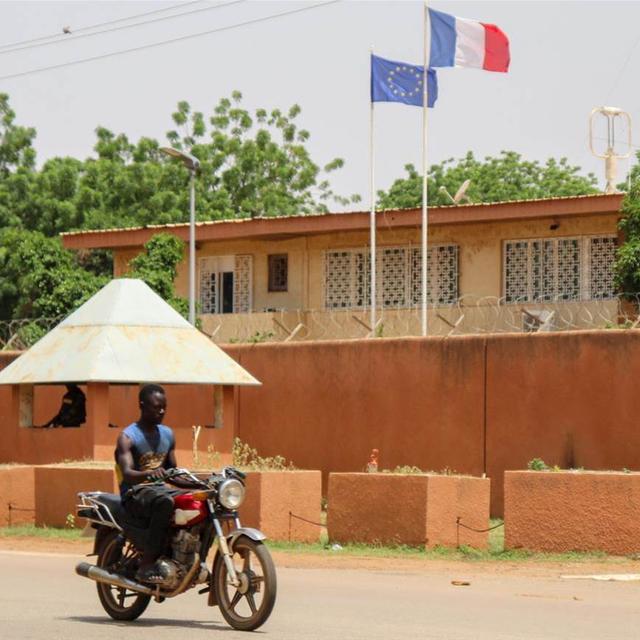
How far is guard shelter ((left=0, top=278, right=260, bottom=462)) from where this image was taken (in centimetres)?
2309

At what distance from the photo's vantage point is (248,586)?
33.0 feet

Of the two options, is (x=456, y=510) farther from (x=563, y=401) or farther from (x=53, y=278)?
(x=53, y=278)

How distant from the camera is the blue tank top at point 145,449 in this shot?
426 inches

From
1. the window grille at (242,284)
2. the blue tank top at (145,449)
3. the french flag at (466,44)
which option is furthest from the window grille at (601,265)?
the blue tank top at (145,449)

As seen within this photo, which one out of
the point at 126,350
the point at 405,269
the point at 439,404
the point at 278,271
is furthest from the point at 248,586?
the point at 278,271

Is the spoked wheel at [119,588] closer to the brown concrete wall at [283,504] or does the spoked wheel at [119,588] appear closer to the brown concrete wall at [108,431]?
the brown concrete wall at [283,504]

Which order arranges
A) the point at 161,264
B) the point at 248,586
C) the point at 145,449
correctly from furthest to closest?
the point at 161,264 → the point at 145,449 → the point at 248,586

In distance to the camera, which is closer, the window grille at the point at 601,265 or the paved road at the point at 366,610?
the paved road at the point at 366,610

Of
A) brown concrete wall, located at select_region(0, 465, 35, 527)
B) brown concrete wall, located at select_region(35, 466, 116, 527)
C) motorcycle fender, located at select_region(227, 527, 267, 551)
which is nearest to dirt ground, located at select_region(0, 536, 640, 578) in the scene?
brown concrete wall, located at select_region(35, 466, 116, 527)

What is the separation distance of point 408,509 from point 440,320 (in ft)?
37.9

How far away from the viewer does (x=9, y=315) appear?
46.4m

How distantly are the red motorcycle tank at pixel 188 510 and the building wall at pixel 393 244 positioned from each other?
18655mm

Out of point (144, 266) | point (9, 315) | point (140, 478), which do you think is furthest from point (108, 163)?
point (140, 478)

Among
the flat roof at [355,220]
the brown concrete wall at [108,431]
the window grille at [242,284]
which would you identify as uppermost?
the flat roof at [355,220]
